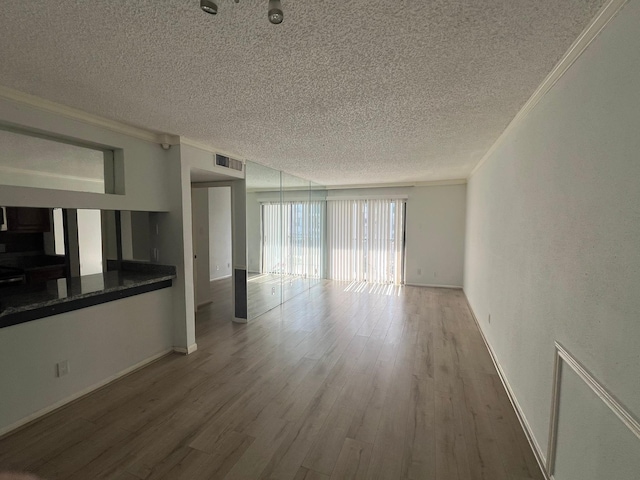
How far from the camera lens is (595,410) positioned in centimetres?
119

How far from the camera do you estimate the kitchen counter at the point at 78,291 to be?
204 centimetres

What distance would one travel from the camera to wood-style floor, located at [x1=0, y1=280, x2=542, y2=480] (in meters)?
1.71

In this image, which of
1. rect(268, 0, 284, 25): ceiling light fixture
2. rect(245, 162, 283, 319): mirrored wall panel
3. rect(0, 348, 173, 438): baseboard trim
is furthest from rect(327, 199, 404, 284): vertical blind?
rect(268, 0, 284, 25): ceiling light fixture

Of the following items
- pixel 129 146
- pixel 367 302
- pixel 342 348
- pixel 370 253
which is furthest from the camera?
Result: pixel 370 253

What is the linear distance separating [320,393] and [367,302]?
9.69 ft

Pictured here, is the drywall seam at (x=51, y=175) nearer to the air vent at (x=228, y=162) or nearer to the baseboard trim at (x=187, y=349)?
the air vent at (x=228, y=162)

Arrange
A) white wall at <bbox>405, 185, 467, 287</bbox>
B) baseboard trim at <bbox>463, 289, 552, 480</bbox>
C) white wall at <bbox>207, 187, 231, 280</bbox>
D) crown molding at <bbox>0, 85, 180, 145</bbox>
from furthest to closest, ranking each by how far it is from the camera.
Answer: white wall at <bbox>207, 187, 231, 280</bbox>, white wall at <bbox>405, 185, 467, 287</bbox>, crown molding at <bbox>0, 85, 180, 145</bbox>, baseboard trim at <bbox>463, 289, 552, 480</bbox>

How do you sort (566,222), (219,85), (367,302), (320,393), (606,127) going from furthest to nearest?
(367,302) → (320,393) → (219,85) → (566,222) → (606,127)

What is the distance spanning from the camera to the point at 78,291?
7.97 ft

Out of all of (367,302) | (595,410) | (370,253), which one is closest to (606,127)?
(595,410)

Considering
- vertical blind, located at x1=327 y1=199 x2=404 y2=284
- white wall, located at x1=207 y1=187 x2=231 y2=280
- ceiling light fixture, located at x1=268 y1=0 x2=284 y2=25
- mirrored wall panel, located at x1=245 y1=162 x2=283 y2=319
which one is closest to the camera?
ceiling light fixture, located at x1=268 y1=0 x2=284 y2=25

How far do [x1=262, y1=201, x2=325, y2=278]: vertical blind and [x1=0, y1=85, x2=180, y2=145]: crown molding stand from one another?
252 cm

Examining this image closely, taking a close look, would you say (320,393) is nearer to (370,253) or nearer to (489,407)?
(489,407)

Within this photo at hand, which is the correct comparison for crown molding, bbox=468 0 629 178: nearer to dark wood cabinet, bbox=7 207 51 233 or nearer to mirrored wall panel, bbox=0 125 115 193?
mirrored wall panel, bbox=0 125 115 193
